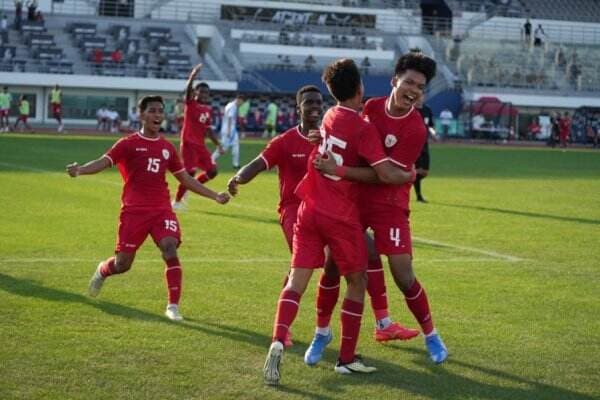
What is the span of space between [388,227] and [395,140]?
619 millimetres

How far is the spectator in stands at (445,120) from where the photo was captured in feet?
182

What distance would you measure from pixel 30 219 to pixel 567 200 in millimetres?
11320

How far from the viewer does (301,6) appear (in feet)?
200

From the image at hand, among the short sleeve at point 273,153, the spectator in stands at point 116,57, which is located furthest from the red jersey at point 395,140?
the spectator in stands at point 116,57

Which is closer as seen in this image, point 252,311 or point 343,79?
point 343,79

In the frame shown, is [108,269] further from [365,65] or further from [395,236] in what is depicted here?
[365,65]

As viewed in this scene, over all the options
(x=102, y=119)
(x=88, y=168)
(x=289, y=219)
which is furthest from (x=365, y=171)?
(x=102, y=119)

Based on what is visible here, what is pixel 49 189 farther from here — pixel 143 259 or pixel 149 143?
pixel 149 143

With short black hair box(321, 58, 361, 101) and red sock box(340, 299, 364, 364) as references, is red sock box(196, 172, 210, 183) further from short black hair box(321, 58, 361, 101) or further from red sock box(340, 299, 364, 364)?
short black hair box(321, 58, 361, 101)

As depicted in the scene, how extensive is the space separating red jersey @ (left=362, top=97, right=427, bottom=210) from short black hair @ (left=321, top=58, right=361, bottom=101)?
0.42 m

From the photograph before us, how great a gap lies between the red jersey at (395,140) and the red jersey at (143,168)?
2586 millimetres

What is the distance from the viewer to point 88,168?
9.41 metres

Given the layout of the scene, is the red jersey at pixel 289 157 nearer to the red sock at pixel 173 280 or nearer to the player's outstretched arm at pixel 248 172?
the player's outstretched arm at pixel 248 172

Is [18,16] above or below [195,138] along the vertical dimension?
above
